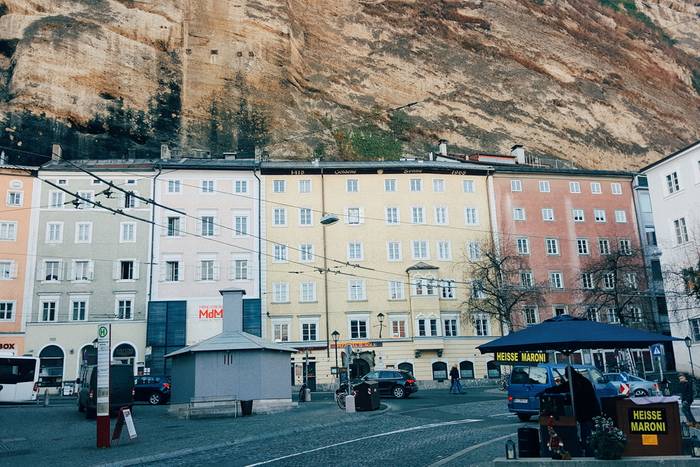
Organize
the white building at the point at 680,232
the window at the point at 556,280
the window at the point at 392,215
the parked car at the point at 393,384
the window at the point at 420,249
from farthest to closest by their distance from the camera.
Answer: the window at the point at 556,280
the window at the point at 392,215
the window at the point at 420,249
the white building at the point at 680,232
the parked car at the point at 393,384

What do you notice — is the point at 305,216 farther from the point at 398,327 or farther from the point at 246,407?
the point at 246,407

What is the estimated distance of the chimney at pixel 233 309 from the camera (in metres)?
27.5

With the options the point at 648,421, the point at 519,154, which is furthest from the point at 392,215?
the point at 648,421

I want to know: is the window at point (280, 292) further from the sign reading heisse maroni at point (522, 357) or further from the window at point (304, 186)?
the sign reading heisse maroni at point (522, 357)

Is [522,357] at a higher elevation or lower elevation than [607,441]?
higher

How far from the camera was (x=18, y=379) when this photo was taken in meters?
34.9

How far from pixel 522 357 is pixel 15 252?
44294 millimetres

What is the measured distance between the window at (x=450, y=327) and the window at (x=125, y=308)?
74.2 feet

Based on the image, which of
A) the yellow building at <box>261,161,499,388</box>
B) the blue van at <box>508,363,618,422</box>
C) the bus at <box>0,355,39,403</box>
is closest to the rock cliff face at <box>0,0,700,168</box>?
the yellow building at <box>261,161,499,388</box>

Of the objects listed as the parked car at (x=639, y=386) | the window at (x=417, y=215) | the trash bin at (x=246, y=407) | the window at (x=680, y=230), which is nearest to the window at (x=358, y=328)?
the window at (x=417, y=215)

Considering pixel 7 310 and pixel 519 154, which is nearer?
pixel 7 310

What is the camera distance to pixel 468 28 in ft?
275

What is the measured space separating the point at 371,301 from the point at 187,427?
29.1 meters

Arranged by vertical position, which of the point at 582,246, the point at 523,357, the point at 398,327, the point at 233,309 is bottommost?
the point at 523,357
